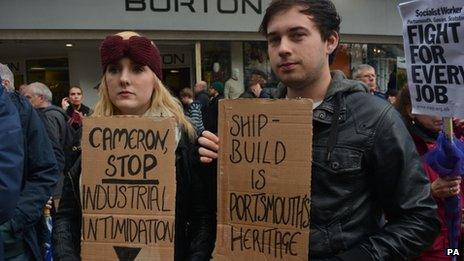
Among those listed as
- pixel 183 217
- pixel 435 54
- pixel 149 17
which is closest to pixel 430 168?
pixel 435 54

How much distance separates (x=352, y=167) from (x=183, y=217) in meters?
0.81

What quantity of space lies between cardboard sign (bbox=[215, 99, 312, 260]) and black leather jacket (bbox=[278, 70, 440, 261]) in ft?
0.29

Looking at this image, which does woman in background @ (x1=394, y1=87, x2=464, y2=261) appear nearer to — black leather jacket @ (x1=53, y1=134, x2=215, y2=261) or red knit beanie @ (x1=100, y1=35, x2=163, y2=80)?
black leather jacket @ (x1=53, y1=134, x2=215, y2=261)

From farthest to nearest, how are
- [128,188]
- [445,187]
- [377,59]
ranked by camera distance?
1. [377,59]
2. [445,187]
3. [128,188]

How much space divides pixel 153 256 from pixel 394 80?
11992mm

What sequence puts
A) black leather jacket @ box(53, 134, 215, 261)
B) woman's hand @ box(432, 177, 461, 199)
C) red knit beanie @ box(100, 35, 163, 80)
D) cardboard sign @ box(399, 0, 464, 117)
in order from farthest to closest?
woman's hand @ box(432, 177, 461, 199) → cardboard sign @ box(399, 0, 464, 117) → red knit beanie @ box(100, 35, 163, 80) → black leather jacket @ box(53, 134, 215, 261)

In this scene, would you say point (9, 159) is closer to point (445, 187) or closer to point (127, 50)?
point (127, 50)

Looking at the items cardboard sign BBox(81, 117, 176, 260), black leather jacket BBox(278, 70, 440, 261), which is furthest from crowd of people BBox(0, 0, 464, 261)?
cardboard sign BBox(81, 117, 176, 260)

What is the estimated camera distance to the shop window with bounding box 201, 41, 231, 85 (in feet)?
40.5

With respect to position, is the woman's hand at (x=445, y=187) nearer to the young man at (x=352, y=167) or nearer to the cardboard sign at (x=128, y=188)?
the young man at (x=352, y=167)

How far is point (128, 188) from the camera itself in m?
2.14

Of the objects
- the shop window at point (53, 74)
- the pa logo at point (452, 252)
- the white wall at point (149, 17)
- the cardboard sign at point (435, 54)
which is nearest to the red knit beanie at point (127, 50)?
the cardboard sign at point (435, 54)

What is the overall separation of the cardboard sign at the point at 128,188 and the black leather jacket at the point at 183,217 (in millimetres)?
228

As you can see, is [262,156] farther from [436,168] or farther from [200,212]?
[436,168]
